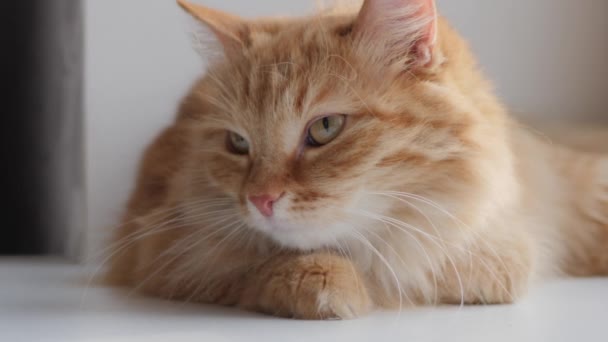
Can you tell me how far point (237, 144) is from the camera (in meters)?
1.63

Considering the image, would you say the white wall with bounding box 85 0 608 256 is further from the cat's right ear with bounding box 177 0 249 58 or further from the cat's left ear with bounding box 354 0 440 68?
the cat's left ear with bounding box 354 0 440 68

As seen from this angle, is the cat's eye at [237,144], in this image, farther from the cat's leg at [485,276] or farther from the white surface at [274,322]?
the cat's leg at [485,276]

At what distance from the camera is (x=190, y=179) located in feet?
5.69

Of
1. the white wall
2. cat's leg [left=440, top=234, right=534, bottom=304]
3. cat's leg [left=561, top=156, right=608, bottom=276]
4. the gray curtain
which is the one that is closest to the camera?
cat's leg [left=440, top=234, right=534, bottom=304]

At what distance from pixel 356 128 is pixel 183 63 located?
3.75 ft

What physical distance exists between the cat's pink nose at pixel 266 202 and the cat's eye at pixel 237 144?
0.22 m

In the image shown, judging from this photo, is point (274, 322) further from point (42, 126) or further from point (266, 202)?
point (42, 126)

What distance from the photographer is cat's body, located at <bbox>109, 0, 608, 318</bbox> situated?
1.42m

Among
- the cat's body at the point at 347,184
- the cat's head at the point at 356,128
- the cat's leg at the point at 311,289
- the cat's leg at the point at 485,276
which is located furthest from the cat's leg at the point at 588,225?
the cat's leg at the point at 311,289

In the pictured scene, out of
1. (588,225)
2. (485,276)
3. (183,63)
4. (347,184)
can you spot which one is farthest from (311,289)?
(183,63)

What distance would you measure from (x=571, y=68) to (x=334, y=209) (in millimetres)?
1639

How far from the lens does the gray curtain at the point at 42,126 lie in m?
2.52

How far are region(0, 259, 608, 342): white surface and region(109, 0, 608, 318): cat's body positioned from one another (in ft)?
0.20

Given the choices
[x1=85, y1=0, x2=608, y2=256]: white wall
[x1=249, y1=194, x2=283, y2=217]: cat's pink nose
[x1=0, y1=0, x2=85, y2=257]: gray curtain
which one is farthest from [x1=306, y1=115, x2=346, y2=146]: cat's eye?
[x1=0, y1=0, x2=85, y2=257]: gray curtain
